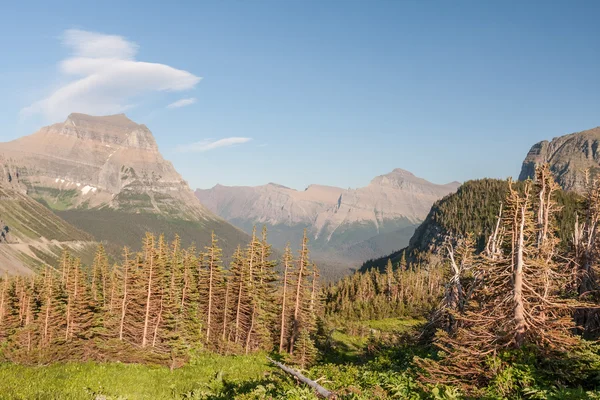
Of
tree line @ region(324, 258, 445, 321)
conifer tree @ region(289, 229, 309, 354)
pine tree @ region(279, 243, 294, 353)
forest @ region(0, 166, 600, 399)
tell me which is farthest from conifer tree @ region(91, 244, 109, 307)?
tree line @ region(324, 258, 445, 321)

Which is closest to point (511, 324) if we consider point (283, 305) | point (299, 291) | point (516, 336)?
point (516, 336)

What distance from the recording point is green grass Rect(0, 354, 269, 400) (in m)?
17.8

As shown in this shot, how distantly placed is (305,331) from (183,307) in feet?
47.9

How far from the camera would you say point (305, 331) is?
131 ft

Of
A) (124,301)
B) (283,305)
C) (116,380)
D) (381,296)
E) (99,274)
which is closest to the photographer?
(116,380)

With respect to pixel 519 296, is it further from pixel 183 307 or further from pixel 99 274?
pixel 99 274

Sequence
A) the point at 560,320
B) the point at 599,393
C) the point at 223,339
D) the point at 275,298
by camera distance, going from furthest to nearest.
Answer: the point at 275,298
the point at 223,339
the point at 560,320
the point at 599,393

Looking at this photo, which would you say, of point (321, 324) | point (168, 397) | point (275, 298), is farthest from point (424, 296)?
point (168, 397)

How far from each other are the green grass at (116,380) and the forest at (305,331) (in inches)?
4.9

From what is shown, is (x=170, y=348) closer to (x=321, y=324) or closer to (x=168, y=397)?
(x=168, y=397)

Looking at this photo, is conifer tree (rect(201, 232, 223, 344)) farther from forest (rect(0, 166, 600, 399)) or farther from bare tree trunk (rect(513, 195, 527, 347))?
bare tree trunk (rect(513, 195, 527, 347))

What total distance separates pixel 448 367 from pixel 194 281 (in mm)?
40093

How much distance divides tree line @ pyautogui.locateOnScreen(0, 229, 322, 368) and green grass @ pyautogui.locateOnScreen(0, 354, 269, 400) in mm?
5455

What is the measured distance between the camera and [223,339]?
4447cm
